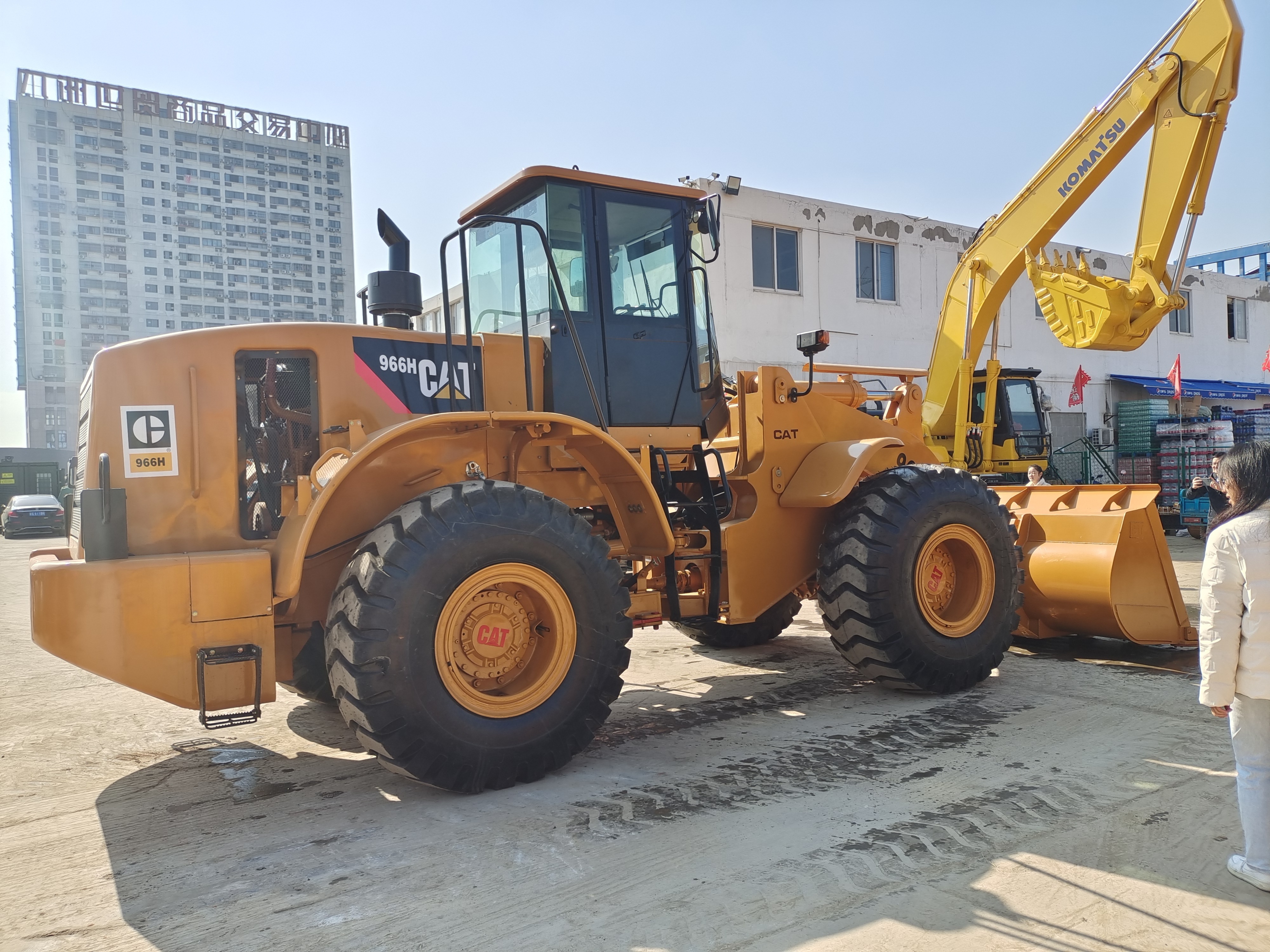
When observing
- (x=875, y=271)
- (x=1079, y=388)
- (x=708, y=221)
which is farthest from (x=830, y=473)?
(x=1079, y=388)

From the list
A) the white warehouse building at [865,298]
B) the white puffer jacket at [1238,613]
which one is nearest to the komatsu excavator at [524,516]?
the white puffer jacket at [1238,613]

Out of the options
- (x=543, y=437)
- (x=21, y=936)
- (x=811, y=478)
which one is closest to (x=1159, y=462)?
(x=811, y=478)

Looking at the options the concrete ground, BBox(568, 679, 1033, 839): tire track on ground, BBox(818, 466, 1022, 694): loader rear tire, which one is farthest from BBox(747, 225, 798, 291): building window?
BBox(568, 679, 1033, 839): tire track on ground

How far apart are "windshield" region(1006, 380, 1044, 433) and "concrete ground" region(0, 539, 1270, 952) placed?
8982 millimetres

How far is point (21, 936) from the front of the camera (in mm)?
2945

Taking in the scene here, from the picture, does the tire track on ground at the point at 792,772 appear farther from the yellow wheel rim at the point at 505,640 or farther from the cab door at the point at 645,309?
the cab door at the point at 645,309

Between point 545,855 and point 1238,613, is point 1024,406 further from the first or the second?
point 545,855

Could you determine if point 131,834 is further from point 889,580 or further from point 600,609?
point 889,580

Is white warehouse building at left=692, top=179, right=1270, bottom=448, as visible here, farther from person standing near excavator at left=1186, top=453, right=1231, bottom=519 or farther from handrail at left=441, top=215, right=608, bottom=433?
handrail at left=441, top=215, right=608, bottom=433

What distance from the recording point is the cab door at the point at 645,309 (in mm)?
5414

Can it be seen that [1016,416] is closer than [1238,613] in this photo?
No

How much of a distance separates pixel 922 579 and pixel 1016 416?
9.62 meters

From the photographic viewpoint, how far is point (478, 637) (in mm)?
4297

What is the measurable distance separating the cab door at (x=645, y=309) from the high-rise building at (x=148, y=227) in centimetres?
6391
